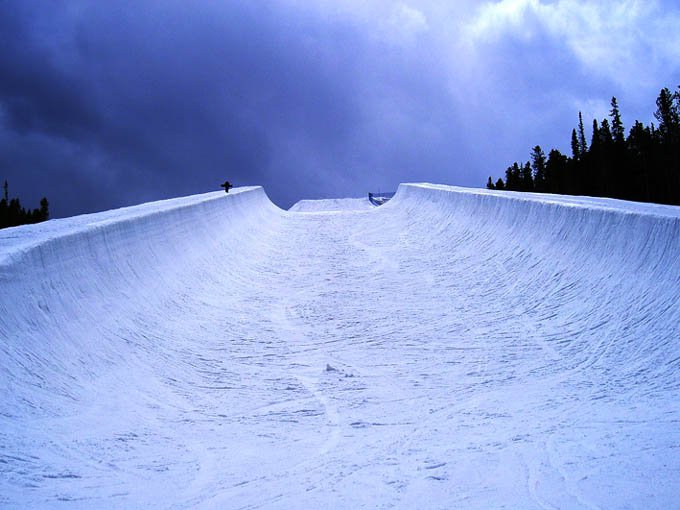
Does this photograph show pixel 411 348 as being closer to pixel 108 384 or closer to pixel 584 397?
pixel 584 397

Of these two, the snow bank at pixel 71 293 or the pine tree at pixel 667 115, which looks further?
the pine tree at pixel 667 115

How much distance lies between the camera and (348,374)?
6.50 meters

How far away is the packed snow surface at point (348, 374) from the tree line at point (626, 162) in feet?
168

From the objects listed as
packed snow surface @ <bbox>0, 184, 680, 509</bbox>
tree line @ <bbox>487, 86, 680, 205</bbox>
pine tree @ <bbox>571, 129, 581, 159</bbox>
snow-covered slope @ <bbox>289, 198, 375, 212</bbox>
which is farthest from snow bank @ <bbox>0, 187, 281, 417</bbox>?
pine tree @ <bbox>571, 129, 581, 159</bbox>

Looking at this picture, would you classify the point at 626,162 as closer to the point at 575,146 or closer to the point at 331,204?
the point at 575,146

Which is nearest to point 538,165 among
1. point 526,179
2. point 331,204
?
point 526,179

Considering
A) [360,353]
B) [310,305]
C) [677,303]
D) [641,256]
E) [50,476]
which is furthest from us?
[310,305]

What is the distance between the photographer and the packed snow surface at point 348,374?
4.13 m

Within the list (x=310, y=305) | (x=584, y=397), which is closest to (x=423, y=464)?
(x=584, y=397)

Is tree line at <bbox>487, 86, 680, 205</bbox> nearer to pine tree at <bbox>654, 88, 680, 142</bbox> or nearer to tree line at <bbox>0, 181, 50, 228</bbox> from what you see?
pine tree at <bbox>654, 88, 680, 142</bbox>

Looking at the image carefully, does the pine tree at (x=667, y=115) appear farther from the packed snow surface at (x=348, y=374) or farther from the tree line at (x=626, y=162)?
the packed snow surface at (x=348, y=374)

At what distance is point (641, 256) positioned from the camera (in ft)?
25.1

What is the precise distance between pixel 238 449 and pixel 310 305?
4722 mm

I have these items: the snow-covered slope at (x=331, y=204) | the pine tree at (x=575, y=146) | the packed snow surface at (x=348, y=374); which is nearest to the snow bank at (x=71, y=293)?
the packed snow surface at (x=348, y=374)
